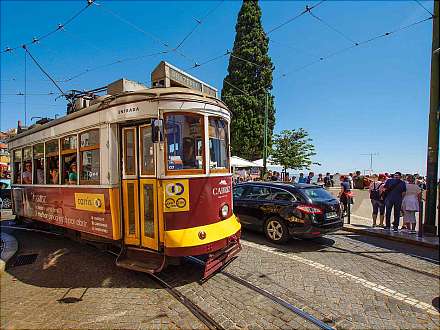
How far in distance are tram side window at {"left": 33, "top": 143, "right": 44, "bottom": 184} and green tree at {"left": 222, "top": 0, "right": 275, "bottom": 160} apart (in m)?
23.5

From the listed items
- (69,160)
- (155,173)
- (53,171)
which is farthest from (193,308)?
(53,171)

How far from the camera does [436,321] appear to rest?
133 inches

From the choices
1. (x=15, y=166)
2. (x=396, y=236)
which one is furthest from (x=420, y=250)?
(x=15, y=166)

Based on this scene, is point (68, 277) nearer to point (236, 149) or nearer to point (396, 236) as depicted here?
point (396, 236)

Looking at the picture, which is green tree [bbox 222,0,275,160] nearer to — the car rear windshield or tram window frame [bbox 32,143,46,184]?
the car rear windshield

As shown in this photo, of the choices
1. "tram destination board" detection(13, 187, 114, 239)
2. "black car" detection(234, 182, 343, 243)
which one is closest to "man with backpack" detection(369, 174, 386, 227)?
"black car" detection(234, 182, 343, 243)

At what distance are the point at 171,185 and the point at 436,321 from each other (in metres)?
4.05

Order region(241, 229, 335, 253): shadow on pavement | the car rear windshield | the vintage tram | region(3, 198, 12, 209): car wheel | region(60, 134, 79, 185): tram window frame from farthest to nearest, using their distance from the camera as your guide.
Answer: region(3, 198, 12, 209): car wheel → the car rear windshield → region(241, 229, 335, 253): shadow on pavement → region(60, 134, 79, 185): tram window frame → the vintage tram

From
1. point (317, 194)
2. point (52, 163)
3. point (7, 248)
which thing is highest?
point (52, 163)

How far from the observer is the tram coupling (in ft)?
14.8

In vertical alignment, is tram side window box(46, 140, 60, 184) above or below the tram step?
above

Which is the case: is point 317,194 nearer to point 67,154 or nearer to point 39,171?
point 67,154

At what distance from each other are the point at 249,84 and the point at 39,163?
27.0 m

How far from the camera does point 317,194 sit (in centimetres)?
698
